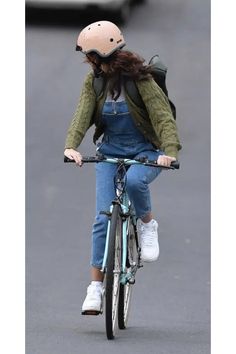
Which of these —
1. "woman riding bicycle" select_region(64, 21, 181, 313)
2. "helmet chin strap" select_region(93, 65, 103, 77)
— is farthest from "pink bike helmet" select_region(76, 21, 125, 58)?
"helmet chin strap" select_region(93, 65, 103, 77)

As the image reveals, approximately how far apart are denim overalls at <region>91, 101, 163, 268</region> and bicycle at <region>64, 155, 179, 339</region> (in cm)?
7

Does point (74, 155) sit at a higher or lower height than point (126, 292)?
higher

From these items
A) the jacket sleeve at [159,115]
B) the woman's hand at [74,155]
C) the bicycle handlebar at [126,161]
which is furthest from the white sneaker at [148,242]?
the woman's hand at [74,155]

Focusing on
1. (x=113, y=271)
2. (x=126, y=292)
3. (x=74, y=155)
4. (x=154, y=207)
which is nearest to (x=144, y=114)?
(x=74, y=155)

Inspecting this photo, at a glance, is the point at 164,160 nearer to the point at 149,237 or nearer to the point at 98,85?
the point at 98,85

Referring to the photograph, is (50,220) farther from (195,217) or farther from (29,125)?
(29,125)

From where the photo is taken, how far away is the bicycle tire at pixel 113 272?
8.32 m

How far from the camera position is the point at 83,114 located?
8414 millimetres

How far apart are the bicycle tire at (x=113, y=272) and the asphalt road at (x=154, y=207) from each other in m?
0.16

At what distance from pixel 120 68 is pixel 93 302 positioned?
1459mm

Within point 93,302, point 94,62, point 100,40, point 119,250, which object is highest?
point 100,40

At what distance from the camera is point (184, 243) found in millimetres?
13844

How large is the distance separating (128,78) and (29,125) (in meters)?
10.9

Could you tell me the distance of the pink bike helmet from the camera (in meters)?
8.20
